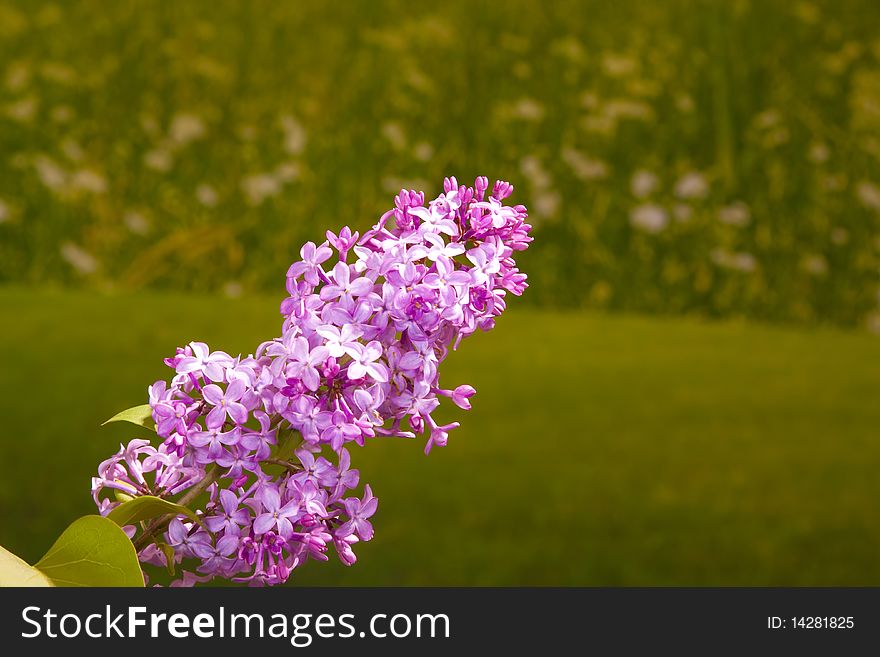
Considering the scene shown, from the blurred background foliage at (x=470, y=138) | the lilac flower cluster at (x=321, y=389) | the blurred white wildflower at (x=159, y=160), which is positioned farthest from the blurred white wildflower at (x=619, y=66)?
the lilac flower cluster at (x=321, y=389)

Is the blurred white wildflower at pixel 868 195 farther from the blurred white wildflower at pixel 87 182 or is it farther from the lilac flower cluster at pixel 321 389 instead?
the lilac flower cluster at pixel 321 389

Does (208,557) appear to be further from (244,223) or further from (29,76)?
(29,76)

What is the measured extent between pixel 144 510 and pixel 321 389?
0.40 ft

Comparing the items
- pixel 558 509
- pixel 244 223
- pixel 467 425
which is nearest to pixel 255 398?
pixel 558 509

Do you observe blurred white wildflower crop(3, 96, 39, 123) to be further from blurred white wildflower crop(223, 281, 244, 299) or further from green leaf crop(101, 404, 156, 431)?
green leaf crop(101, 404, 156, 431)

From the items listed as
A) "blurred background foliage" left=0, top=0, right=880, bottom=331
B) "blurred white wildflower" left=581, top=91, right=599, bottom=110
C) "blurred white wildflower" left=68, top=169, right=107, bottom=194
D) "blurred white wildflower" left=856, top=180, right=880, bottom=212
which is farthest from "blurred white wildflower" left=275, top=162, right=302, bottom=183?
"blurred white wildflower" left=856, top=180, right=880, bottom=212

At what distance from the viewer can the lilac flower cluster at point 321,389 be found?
2.01 feet

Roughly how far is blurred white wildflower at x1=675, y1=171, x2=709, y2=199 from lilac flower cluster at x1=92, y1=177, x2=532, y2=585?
125 inches

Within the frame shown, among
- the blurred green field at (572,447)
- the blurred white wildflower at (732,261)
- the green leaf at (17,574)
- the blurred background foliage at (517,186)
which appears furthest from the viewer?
the blurred white wildflower at (732,261)

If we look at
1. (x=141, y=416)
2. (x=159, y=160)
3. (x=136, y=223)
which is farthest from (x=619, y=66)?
(x=141, y=416)

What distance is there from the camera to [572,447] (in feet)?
8.73

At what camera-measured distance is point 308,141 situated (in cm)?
383

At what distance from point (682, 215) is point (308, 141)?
1204mm

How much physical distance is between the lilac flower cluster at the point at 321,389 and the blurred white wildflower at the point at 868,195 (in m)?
3.45
